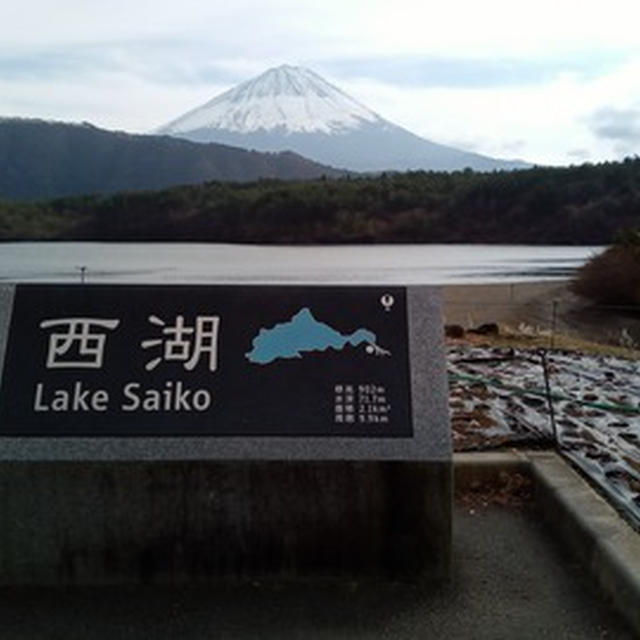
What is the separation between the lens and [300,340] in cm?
418

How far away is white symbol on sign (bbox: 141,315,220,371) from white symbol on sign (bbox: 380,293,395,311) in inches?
29.1

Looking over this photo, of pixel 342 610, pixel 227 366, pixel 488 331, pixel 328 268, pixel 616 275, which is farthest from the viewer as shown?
pixel 328 268

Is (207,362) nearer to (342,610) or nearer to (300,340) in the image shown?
(300,340)

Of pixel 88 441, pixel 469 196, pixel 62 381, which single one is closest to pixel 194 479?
pixel 88 441

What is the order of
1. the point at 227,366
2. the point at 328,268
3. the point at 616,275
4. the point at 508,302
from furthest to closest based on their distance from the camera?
the point at 328,268, the point at 508,302, the point at 616,275, the point at 227,366

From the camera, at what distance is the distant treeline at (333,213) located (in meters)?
85.2

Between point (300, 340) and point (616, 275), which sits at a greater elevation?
point (300, 340)

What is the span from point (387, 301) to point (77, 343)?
1.37 meters

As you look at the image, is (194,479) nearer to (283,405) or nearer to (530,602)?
(283,405)

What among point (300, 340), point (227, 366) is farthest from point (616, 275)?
point (227, 366)

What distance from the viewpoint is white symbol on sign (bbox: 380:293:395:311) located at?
427cm

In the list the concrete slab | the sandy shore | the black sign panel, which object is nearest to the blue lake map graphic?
the black sign panel

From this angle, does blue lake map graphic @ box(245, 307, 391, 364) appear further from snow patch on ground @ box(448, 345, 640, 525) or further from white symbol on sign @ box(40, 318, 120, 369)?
snow patch on ground @ box(448, 345, 640, 525)

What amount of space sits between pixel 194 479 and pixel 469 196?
282ft
